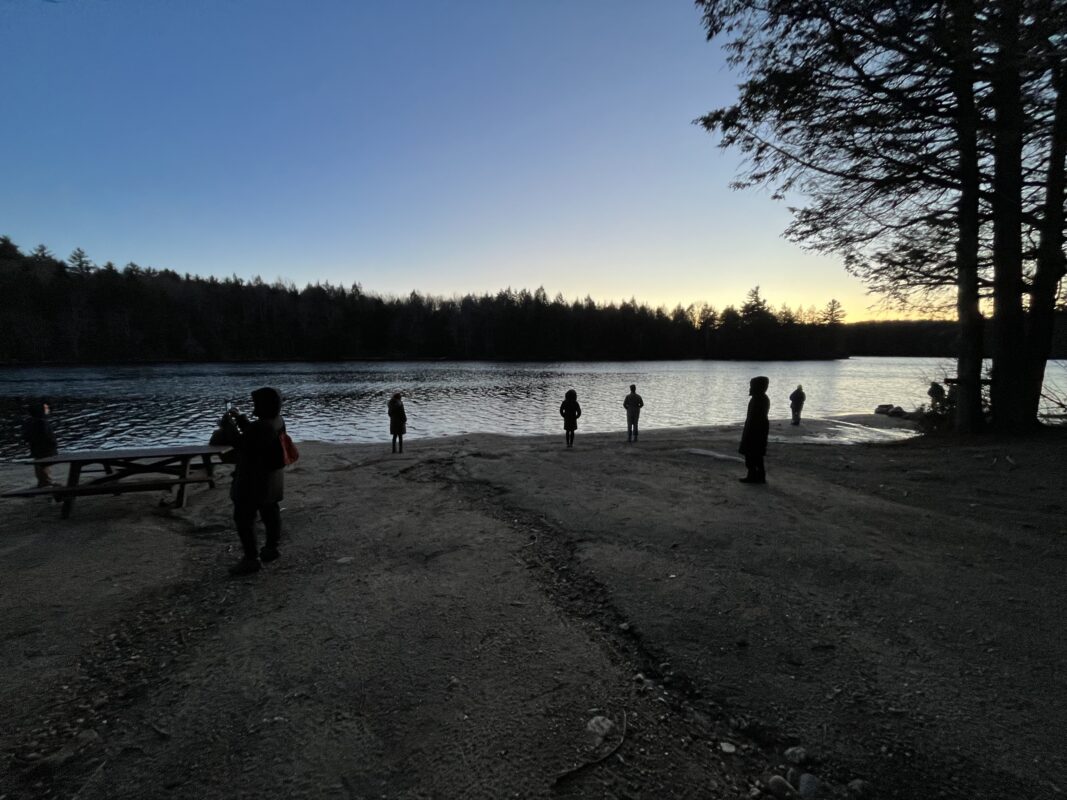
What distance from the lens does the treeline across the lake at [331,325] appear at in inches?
3460

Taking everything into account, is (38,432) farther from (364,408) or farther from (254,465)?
(364,408)

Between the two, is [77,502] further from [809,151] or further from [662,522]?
[809,151]

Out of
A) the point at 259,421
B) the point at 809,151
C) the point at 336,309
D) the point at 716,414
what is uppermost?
the point at 336,309

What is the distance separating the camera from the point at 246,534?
4.93 meters

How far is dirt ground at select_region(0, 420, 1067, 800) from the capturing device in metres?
2.38

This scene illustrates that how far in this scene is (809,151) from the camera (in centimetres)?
1015

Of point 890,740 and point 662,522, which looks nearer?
point 890,740

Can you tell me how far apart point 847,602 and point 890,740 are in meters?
1.67

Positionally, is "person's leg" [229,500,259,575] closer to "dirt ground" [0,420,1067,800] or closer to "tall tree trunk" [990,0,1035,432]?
"dirt ground" [0,420,1067,800]

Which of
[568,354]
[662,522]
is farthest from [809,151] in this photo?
[568,354]

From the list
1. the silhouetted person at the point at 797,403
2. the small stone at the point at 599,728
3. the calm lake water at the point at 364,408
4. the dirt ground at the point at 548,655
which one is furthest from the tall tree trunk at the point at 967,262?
the silhouetted person at the point at 797,403

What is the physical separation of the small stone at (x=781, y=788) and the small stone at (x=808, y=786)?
4 cm

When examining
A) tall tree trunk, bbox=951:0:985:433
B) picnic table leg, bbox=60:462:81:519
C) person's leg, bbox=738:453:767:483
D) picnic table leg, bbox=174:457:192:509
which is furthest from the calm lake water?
person's leg, bbox=738:453:767:483

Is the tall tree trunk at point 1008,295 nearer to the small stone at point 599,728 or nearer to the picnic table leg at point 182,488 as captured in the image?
the small stone at point 599,728
